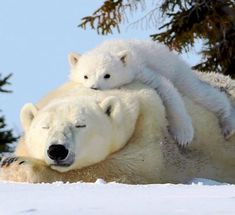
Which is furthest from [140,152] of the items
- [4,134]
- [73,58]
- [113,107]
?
[4,134]

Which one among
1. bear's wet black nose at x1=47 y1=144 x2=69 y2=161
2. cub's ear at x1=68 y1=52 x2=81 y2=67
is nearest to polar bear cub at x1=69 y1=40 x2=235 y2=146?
cub's ear at x1=68 y1=52 x2=81 y2=67

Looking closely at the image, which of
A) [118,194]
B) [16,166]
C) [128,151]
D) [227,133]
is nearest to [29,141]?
[16,166]

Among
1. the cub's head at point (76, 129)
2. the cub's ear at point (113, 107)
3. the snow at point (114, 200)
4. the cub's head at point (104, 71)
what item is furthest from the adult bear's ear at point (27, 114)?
the snow at point (114, 200)

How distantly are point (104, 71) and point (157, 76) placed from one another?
1.53 feet

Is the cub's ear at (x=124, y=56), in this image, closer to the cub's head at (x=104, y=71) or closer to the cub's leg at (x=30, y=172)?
the cub's head at (x=104, y=71)

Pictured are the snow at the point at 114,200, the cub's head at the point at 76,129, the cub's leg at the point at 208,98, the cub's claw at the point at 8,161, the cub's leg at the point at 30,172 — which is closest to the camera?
the snow at the point at 114,200

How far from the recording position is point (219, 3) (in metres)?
19.2

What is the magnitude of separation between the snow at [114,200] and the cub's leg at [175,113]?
2.83 metres

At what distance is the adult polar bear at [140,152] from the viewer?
806cm

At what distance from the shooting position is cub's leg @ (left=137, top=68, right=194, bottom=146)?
8.68 meters

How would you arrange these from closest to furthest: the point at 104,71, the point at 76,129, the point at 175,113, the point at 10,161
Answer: the point at 76,129, the point at 10,161, the point at 175,113, the point at 104,71

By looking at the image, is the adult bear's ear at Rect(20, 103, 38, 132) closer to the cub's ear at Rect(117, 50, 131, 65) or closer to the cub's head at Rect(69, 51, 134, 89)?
the cub's head at Rect(69, 51, 134, 89)

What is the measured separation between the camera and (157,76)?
8984 mm

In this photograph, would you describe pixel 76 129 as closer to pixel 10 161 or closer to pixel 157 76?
pixel 10 161
